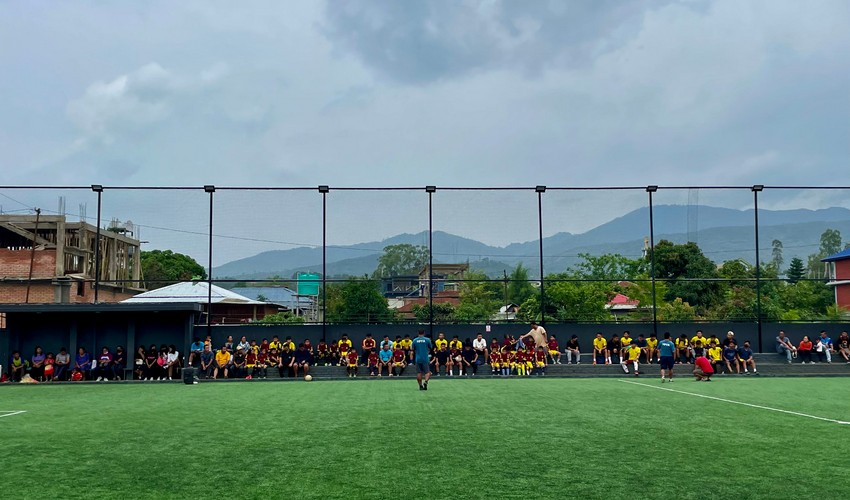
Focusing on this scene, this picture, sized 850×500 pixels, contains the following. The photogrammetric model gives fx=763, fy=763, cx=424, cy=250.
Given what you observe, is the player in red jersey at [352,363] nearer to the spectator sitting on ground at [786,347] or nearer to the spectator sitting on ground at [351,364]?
the spectator sitting on ground at [351,364]

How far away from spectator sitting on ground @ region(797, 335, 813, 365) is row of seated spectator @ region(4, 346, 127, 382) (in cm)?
2411

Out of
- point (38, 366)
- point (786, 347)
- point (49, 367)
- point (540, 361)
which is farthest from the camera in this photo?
point (786, 347)

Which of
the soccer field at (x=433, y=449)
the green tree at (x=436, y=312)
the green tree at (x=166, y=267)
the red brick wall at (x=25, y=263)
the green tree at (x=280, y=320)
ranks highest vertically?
the green tree at (x=166, y=267)

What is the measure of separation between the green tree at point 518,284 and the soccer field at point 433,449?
1747 cm

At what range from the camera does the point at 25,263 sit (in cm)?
4519

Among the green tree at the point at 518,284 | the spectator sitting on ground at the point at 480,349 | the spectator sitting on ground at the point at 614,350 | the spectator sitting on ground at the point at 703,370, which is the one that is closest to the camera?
the spectator sitting on ground at the point at 703,370

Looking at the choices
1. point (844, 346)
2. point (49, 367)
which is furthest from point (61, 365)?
point (844, 346)

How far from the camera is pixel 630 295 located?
167ft

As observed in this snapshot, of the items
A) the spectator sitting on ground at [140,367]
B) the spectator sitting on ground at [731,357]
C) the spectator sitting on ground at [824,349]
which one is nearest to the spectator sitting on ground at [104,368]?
the spectator sitting on ground at [140,367]

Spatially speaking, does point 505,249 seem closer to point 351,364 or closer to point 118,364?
point 351,364

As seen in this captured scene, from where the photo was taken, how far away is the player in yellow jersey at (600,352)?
27.6m

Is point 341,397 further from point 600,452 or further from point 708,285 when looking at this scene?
point 708,285

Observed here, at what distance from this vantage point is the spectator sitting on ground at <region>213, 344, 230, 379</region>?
988 inches

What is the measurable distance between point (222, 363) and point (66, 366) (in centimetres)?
515
